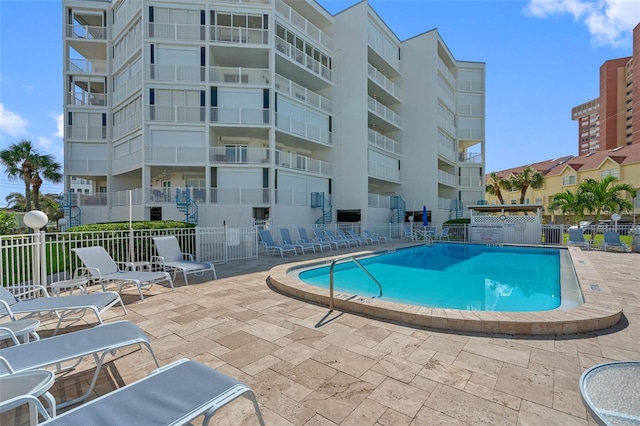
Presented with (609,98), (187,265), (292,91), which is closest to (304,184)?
(292,91)

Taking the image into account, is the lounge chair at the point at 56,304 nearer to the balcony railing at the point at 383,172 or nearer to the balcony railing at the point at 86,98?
the balcony railing at the point at 383,172

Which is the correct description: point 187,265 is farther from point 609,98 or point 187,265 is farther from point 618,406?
point 609,98

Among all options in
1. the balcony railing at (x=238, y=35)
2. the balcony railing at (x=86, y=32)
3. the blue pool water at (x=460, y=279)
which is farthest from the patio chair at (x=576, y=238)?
the balcony railing at (x=86, y=32)

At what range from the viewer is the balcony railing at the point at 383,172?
22392 millimetres

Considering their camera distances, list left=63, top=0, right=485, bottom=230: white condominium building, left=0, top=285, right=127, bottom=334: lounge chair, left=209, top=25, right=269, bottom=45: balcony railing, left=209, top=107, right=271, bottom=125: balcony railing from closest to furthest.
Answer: left=0, top=285, right=127, bottom=334: lounge chair
left=63, top=0, right=485, bottom=230: white condominium building
left=209, top=107, right=271, bottom=125: balcony railing
left=209, top=25, right=269, bottom=45: balcony railing

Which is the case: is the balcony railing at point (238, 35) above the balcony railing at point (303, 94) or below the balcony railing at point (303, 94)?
above

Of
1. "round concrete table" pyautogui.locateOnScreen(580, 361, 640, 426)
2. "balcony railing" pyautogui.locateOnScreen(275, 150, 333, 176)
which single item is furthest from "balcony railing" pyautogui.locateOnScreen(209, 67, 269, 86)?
"round concrete table" pyautogui.locateOnScreen(580, 361, 640, 426)

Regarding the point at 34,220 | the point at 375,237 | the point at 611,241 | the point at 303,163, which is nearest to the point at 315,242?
the point at 375,237

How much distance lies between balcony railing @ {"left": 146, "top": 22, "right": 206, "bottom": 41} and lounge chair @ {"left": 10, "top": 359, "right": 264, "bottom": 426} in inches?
840

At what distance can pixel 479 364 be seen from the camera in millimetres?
3084

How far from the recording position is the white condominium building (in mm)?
18109

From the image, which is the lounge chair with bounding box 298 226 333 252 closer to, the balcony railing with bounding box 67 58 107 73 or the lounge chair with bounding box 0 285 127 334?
the lounge chair with bounding box 0 285 127 334

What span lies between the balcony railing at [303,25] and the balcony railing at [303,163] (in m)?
8.77

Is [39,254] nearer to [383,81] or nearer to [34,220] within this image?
[34,220]
